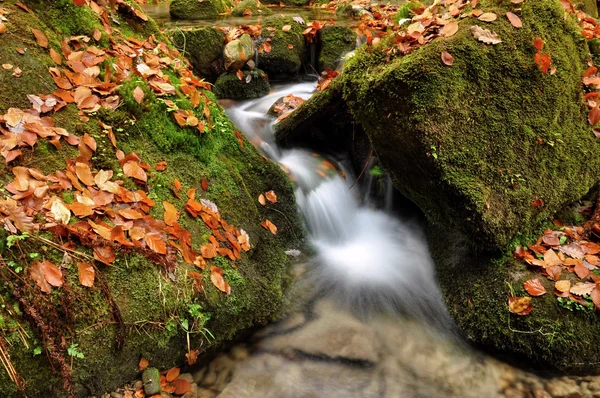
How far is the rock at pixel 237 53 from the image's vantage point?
6922 mm

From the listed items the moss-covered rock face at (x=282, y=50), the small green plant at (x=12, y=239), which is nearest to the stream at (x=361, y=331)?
the small green plant at (x=12, y=239)

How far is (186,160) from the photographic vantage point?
3.43 m

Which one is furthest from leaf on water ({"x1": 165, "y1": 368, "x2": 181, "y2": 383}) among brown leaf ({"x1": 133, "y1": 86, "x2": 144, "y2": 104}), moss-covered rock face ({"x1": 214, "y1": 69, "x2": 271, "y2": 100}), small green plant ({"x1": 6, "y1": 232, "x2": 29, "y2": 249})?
moss-covered rock face ({"x1": 214, "y1": 69, "x2": 271, "y2": 100})

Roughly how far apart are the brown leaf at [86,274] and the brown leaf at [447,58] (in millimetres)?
2860

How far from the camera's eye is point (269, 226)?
3.97 m

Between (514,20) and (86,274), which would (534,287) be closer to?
(514,20)

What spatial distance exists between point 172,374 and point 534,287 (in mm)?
2911

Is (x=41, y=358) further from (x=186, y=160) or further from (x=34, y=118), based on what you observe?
(x=186, y=160)

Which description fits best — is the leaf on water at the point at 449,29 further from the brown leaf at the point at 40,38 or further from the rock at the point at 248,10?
the rock at the point at 248,10

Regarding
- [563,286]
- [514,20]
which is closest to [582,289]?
[563,286]

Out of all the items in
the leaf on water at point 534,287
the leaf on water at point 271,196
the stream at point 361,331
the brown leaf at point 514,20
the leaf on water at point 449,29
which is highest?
the brown leaf at point 514,20

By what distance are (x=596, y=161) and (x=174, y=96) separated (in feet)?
13.3

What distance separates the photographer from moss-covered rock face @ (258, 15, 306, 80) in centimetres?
736

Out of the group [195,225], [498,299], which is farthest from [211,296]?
[498,299]
